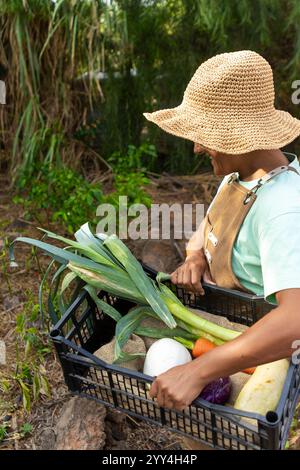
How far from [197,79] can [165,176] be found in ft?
7.21

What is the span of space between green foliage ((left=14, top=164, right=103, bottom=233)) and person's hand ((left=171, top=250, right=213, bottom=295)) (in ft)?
3.16

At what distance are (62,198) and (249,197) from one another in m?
1.69

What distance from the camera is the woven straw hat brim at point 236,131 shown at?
1652mm

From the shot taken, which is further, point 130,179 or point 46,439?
point 130,179

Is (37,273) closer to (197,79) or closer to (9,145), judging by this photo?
(9,145)

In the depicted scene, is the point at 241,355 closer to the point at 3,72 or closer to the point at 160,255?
the point at 160,255

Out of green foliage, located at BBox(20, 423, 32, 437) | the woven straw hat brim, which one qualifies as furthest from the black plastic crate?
the woven straw hat brim

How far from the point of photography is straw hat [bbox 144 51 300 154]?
1.67m

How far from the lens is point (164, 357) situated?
1854 mm

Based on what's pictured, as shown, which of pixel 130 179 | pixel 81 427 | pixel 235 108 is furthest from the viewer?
pixel 130 179

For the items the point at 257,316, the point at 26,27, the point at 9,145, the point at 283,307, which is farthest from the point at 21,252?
the point at 283,307

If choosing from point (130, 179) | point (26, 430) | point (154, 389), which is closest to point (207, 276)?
point (154, 389)

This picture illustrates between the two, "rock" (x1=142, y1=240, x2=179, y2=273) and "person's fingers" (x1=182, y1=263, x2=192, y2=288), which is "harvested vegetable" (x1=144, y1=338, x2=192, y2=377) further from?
"rock" (x1=142, y1=240, x2=179, y2=273)

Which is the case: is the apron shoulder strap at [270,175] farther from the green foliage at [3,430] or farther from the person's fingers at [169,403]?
the green foliage at [3,430]
